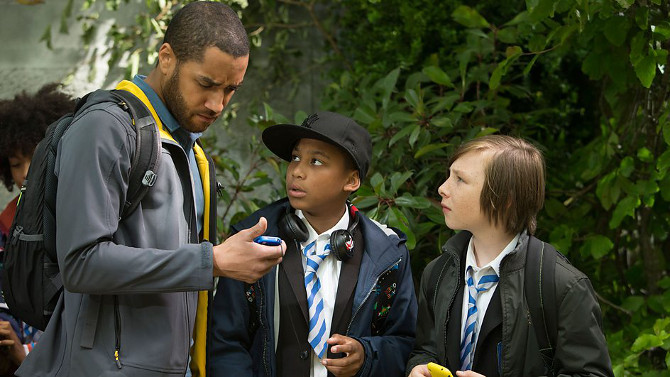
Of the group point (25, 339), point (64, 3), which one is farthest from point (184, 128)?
point (64, 3)

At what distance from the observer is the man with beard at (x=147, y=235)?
215 centimetres

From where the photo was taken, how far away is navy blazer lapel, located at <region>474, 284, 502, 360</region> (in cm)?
252

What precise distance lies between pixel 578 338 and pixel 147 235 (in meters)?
1.27

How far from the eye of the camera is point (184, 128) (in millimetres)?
2527

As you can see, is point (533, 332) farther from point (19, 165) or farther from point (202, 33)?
point (19, 165)

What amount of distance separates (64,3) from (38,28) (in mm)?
216

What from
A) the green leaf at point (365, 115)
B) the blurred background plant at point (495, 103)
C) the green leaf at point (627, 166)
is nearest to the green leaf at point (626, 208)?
the blurred background plant at point (495, 103)

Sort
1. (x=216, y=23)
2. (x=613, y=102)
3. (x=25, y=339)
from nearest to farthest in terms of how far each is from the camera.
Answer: (x=216, y=23) < (x=25, y=339) < (x=613, y=102)

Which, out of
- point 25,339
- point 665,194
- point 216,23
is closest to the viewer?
point 216,23

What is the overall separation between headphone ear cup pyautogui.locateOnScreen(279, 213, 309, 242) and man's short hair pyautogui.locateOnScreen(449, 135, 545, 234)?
648 millimetres

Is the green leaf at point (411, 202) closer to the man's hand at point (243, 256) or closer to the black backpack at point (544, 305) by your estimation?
the black backpack at point (544, 305)

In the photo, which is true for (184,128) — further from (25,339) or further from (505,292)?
(25,339)

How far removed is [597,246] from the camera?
12.6 feet

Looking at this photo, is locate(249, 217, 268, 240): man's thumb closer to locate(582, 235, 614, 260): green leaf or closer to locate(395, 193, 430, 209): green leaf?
locate(395, 193, 430, 209): green leaf
